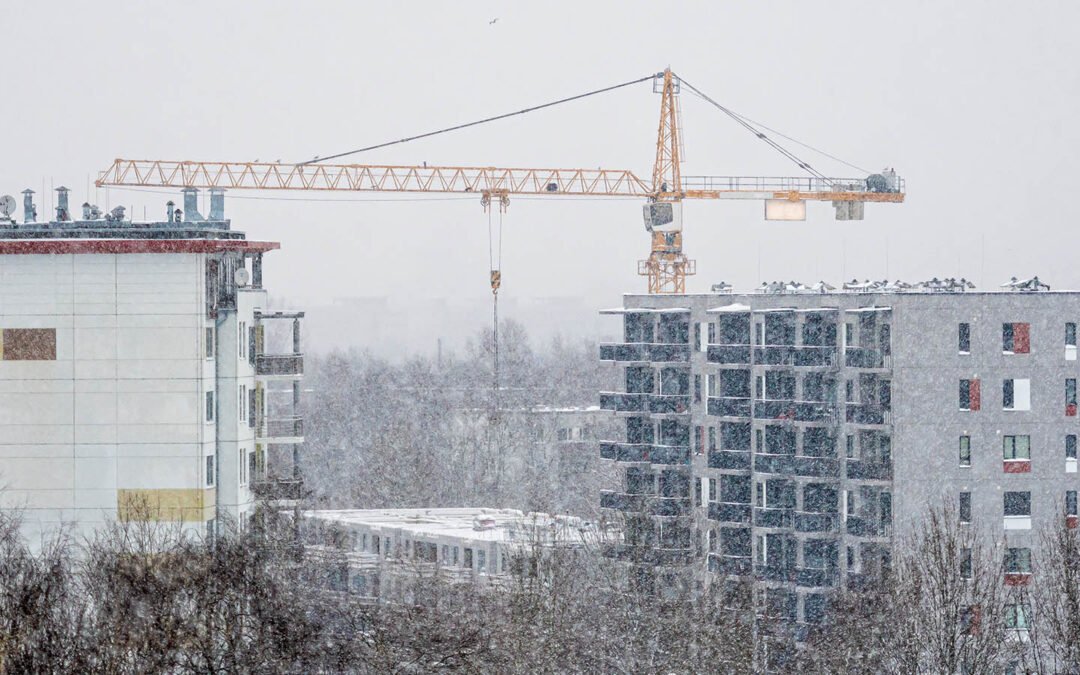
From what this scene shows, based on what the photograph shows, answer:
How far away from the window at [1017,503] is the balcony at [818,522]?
4.31 metres

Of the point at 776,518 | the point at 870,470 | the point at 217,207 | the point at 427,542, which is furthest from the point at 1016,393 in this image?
the point at 427,542

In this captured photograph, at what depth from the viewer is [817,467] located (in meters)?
55.7

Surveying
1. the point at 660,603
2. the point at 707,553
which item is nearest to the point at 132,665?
the point at 660,603

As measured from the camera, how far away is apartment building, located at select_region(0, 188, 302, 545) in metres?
46.8

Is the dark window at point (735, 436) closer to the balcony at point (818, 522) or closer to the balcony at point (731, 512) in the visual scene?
the balcony at point (731, 512)

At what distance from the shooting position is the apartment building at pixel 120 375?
46750mm

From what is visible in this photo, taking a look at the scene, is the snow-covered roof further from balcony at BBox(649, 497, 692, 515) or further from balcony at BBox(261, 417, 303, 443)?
balcony at BBox(261, 417, 303, 443)

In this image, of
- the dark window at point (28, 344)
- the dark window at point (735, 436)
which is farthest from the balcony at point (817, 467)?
the dark window at point (28, 344)

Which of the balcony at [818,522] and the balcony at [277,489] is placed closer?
the balcony at [277,489]

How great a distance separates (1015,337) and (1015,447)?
2.76 metres

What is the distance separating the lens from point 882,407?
54594 mm

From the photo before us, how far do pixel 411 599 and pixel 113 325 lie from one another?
15.8 meters

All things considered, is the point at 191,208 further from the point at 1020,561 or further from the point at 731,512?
the point at 1020,561

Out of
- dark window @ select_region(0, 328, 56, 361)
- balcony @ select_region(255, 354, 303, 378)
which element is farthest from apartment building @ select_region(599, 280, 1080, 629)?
dark window @ select_region(0, 328, 56, 361)
